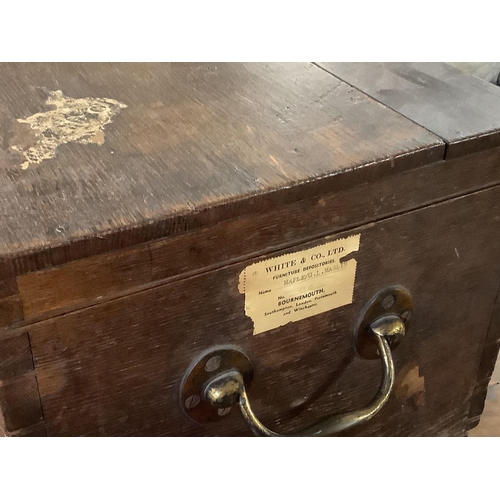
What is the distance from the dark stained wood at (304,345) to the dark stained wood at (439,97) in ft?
0.28

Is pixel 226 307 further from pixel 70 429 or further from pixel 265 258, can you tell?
pixel 70 429

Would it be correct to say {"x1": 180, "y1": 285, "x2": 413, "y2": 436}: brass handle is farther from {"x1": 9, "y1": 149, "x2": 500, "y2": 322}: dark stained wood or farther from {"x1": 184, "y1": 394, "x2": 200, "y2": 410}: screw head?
{"x1": 9, "y1": 149, "x2": 500, "y2": 322}: dark stained wood

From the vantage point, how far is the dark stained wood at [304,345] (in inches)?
24.2

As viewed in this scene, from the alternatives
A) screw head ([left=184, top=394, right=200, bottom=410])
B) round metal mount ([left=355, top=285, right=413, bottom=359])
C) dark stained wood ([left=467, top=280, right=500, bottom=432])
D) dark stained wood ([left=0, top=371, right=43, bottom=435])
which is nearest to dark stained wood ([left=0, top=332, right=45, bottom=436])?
dark stained wood ([left=0, top=371, right=43, bottom=435])

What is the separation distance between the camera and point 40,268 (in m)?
0.53

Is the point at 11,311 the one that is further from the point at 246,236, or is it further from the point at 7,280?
the point at 246,236

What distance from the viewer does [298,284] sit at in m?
0.71

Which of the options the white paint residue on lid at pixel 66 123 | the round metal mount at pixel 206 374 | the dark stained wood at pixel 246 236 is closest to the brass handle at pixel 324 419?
the round metal mount at pixel 206 374

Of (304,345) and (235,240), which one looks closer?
(235,240)

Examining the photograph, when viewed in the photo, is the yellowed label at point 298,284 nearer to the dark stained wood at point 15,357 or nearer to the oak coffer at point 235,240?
the oak coffer at point 235,240

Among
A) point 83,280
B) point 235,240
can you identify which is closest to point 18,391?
point 83,280

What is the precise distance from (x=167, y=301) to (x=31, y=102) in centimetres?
29

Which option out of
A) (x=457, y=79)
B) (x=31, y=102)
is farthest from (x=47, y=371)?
(x=457, y=79)

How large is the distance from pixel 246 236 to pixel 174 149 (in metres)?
0.12
